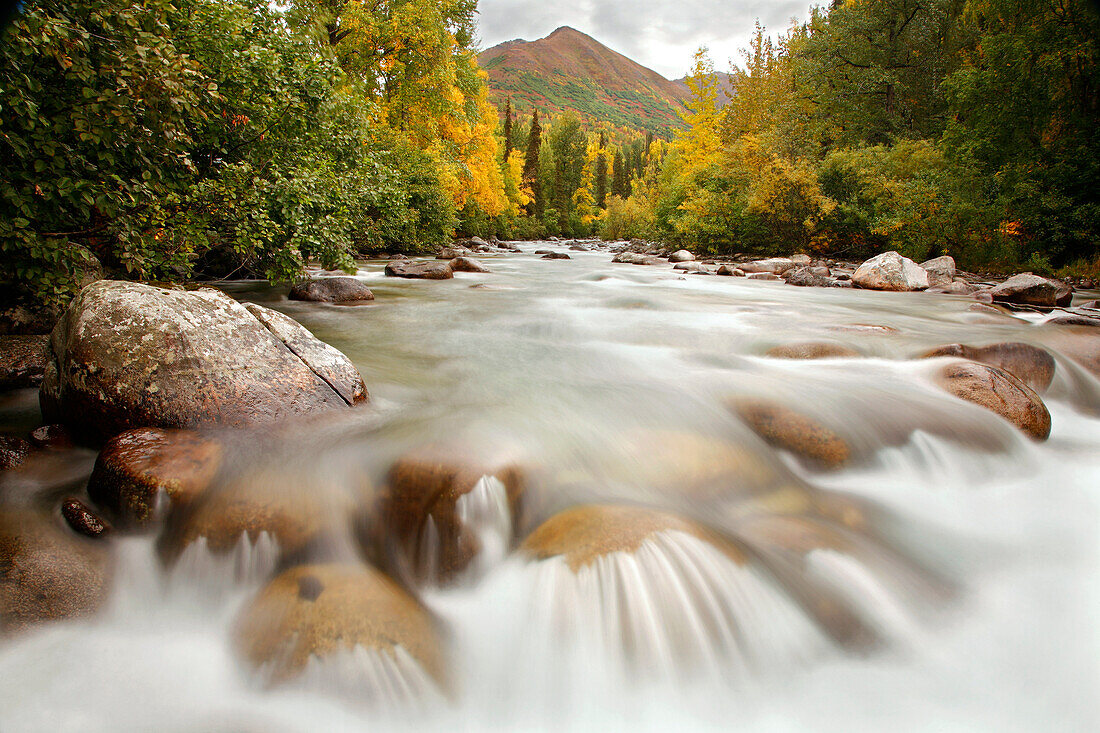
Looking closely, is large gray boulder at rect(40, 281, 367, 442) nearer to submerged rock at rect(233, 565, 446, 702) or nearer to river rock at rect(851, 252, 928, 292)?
submerged rock at rect(233, 565, 446, 702)

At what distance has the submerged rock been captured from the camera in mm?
1961

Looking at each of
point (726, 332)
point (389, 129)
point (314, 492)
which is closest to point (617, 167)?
point (389, 129)

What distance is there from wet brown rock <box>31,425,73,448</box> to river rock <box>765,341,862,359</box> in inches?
240

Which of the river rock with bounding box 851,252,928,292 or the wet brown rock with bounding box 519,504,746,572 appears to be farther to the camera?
the river rock with bounding box 851,252,928,292

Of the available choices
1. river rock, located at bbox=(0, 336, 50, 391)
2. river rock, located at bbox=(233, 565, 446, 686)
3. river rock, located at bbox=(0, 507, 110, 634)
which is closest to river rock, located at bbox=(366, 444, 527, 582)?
river rock, located at bbox=(233, 565, 446, 686)

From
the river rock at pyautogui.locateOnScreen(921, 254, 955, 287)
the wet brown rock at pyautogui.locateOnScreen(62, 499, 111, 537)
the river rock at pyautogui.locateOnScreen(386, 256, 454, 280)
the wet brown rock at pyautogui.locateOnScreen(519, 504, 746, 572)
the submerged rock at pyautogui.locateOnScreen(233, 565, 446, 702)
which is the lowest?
the submerged rock at pyautogui.locateOnScreen(233, 565, 446, 702)

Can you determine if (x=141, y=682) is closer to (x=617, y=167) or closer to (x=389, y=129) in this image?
(x=389, y=129)

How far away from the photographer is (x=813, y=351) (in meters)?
5.58

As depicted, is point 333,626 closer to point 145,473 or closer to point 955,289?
point 145,473

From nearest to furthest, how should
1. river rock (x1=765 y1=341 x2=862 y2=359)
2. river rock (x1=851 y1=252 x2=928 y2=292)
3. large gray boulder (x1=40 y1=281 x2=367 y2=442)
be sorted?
large gray boulder (x1=40 y1=281 x2=367 y2=442)
river rock (x1=765 y1=341 x2=862 y2=359)
river rock (x1=851 y1=252 x2=928 y2=292)

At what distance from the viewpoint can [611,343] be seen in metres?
6.62

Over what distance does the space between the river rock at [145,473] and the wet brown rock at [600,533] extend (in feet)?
5.75

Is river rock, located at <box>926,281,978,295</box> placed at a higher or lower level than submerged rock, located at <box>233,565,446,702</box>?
higher

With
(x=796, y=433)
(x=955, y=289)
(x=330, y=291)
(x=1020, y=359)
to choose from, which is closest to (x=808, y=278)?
(x=955, y=289)
